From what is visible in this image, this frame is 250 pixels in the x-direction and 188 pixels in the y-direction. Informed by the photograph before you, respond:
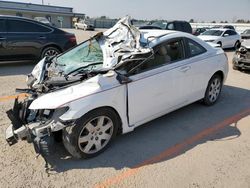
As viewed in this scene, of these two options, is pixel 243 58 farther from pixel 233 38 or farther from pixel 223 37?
pixel 233 38

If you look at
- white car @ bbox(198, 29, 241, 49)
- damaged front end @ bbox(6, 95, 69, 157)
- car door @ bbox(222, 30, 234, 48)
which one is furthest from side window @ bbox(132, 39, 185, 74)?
car door @ bbox(222, 30, 234, 48)

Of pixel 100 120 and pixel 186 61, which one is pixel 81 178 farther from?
pixel 186 61

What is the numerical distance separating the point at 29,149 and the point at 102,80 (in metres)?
1.45

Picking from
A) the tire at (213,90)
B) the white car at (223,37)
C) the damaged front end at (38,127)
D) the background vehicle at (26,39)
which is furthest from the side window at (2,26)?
the white car at (223,37)

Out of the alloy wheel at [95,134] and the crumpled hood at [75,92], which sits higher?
the crumpled hood at [75,92]

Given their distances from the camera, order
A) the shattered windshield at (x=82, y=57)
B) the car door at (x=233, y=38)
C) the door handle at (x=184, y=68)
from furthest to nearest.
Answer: the car door at (x=233, y=38)
the door handle at (x=184, y=68)
the shattered windshield at (x=82, y=57)

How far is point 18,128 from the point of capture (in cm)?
350

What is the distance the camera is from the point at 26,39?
8797mm

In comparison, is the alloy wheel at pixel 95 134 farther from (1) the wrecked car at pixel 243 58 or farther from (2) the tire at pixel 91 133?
(1) the wrecked car at pixel 243 58

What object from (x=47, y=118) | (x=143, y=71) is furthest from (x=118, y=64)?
(x=47, y=118)

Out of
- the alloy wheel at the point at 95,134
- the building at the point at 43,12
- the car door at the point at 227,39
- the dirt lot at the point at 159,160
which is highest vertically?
the building at the point at 43,12

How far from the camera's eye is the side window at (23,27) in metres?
8.68

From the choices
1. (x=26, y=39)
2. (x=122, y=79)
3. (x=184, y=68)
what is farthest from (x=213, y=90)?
(x=26, y=39)

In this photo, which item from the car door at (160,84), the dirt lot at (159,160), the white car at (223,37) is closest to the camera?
the dirt lot at (159,160)
